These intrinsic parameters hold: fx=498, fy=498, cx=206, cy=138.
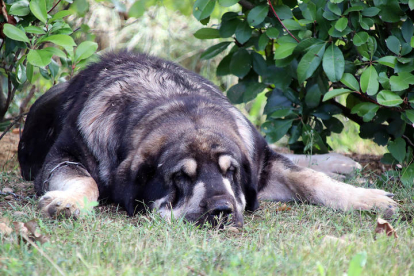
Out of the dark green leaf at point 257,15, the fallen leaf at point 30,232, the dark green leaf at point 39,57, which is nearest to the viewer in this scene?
the fallen leaf at point 30,232

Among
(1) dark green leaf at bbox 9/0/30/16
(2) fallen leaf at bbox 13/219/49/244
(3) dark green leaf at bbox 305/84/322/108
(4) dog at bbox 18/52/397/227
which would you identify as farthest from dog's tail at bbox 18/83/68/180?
(3) dark green leaf at bbox 305/84/322/108

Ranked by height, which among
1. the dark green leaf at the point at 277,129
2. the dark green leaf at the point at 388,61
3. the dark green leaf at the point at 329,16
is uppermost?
the dark green leaf at the point at 329,16

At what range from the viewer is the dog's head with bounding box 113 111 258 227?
293cm

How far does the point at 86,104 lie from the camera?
3.90 meters

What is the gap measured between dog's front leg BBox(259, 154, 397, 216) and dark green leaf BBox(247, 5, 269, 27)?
1155mm

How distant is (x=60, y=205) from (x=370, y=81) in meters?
2.39

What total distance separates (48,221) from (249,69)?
2.66 meters

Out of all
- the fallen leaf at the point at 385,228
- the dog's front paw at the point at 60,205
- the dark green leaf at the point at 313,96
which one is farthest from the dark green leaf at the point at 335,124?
the dog's front paw at the point at 60,205

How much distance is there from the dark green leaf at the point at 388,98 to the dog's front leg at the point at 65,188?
220 cm

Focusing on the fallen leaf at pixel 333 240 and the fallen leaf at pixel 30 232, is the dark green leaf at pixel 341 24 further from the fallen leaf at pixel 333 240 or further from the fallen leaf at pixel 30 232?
the fallen leaf at pixel 30 232

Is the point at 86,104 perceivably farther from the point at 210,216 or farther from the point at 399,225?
the point at 399,225

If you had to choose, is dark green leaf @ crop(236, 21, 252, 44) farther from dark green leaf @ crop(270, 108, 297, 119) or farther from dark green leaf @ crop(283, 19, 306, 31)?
dark green leaf @ crop(270, 108, 297, 119)

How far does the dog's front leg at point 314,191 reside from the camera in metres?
3.32

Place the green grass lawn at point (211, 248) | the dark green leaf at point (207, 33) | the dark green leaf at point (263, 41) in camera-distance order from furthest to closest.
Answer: the dark green leaf at point (207, 33) → the dark green leaf at point (263, 41) → the green grass lawn at point (211, 248)
